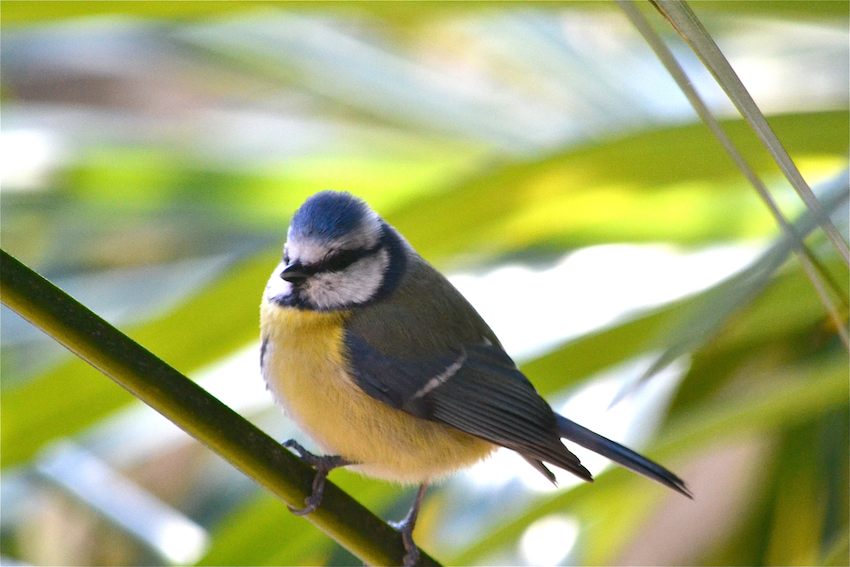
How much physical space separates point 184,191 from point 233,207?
2.8 inches

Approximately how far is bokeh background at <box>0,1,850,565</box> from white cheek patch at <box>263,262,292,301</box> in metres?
0.03

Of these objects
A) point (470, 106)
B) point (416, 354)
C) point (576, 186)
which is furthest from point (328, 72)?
point (416, 354)

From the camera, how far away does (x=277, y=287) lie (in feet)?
3.33

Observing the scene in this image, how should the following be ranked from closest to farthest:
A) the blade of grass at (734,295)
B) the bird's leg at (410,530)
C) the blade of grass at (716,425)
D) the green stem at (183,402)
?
the green stem at (183,402) < the blade of grass at (734,295) < the bird's leg at (410,530) < the blade of grass at (716,425)

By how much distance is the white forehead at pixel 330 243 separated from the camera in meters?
0.96

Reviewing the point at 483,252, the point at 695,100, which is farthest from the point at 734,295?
the point at 483,252

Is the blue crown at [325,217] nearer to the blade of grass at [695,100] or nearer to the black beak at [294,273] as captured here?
the black beak at [294,273]

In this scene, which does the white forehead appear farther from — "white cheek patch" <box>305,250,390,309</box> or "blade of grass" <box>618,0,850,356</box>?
"blade of grass" <box>618,0,850,356</box>

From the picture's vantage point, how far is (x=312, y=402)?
37.4 inches

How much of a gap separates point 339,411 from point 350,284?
0.13 meters

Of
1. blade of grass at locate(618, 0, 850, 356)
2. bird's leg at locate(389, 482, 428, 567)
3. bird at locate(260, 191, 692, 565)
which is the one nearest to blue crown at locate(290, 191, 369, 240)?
bird at locate(260, 191, 692, 565)

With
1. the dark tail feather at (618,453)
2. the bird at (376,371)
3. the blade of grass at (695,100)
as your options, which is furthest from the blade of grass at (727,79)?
the bird at (376,371)

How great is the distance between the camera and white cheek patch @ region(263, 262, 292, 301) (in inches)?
39.4

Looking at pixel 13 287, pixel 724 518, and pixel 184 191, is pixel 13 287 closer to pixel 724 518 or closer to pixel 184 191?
pixel 184 191
